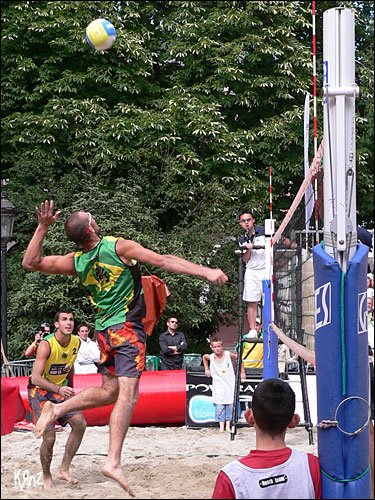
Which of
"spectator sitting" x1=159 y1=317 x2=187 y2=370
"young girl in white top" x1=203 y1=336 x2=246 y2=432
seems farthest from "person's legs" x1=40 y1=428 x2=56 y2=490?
"spectator sitting" x1=159 y1=317 x2=187 y2=370

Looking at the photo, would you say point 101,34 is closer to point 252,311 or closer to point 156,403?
point 252,311

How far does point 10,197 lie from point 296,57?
6089 millimetres

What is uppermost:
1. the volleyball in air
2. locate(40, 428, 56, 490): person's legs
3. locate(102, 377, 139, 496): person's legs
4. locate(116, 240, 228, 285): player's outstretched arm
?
the volleyball in air

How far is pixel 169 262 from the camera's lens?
12.3 ft

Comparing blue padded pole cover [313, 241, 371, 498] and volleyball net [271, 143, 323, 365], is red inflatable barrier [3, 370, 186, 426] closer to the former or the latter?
volleyball net [271, 143, 323, 365]

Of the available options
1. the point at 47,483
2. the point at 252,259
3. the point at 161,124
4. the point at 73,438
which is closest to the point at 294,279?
the point at 252,259

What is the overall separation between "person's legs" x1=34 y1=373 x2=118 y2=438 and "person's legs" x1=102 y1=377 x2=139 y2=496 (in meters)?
0.13

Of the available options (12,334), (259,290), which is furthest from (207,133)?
(259,290)

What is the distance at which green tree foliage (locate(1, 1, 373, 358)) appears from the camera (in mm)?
14008

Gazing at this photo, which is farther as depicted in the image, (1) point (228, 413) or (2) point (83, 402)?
(1) point (228, 413)

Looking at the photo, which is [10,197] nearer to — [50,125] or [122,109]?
[50,125]

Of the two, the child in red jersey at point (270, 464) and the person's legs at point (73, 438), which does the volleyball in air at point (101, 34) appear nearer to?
the person's legs at point (73, 438)

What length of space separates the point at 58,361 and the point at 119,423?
1.46m

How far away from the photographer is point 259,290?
9062 mm
